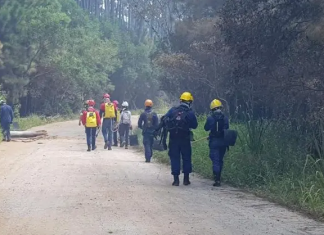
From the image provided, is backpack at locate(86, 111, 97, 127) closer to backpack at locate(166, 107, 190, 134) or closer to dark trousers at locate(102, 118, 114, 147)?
dark trousers at locate(102, 118, 114, 147)

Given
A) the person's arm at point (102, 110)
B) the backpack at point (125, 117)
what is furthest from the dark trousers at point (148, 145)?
the backpack at point (125, 117)

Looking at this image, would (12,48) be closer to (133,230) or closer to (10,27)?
(10,27)

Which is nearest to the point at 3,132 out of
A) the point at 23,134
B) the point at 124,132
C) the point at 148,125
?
the point at 23,134

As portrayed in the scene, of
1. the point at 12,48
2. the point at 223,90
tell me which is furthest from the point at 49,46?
the point at 223,90

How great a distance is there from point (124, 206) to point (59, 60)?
40.7m

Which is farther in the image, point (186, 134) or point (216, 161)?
point (216, 161)

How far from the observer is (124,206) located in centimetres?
1037

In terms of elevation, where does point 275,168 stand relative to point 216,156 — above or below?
below

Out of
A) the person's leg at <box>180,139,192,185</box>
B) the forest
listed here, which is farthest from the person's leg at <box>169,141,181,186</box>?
the forest

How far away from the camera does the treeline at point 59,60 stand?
45719mm

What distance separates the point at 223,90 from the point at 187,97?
44.9ft

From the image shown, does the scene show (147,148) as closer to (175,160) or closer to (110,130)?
(110,130)

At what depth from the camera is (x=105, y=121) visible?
23891mm

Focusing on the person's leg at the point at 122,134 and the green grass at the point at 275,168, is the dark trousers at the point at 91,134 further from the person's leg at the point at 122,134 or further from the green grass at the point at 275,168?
the green grass at the point at 275,168
